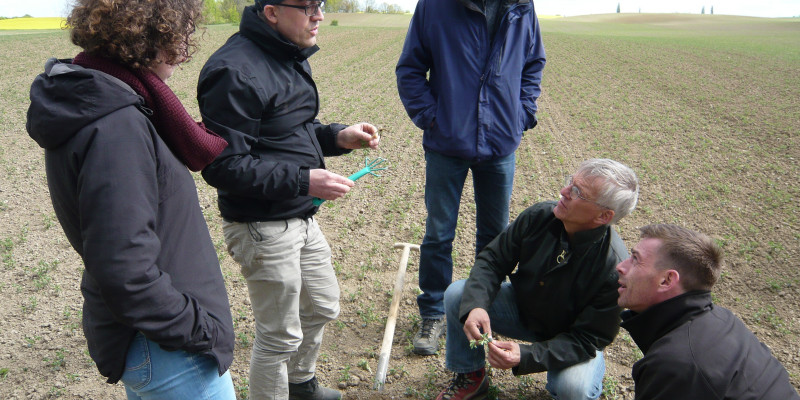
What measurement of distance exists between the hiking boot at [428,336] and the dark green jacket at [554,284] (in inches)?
32.5

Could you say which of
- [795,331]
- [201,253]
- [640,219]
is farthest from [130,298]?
[640,219]

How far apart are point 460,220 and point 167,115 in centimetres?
476

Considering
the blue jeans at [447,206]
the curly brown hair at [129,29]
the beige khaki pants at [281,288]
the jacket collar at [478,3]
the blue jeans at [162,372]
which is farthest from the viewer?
the blue jeans at [447,206]

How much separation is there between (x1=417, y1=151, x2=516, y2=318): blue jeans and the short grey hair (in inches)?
38.1

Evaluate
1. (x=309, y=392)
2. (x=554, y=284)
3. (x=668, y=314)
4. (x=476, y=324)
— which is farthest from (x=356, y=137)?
(x=668, y=314)

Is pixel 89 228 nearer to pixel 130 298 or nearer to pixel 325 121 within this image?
pixel 130 298

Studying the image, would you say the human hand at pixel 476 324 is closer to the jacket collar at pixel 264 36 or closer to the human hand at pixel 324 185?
the human hand at pixel 324 185

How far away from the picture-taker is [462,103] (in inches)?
147

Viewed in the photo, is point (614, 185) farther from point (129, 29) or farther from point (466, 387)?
point (129, 29)

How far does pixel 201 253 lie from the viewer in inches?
75.9

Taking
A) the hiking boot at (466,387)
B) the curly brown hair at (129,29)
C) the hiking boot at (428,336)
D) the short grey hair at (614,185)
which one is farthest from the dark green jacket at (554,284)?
the curly brown hair at (129,29)

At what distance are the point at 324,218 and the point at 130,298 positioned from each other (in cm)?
470

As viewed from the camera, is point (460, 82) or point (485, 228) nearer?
point (460, 82)

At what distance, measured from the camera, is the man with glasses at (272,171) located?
254 centimetres
